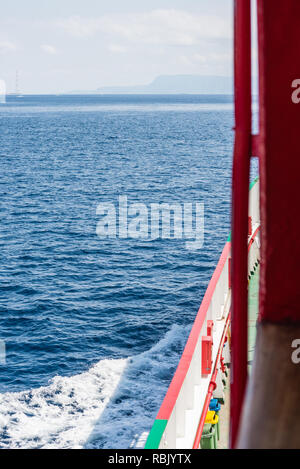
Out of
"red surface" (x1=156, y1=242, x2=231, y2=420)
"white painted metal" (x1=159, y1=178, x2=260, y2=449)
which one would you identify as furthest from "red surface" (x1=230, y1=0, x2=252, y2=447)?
"red surface" (x1=156, y1=242, x2=231, y2=420)

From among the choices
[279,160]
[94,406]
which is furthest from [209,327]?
[279,160]

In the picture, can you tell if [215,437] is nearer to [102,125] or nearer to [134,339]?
[134,339]

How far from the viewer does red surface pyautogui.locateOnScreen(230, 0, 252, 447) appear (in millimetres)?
2652

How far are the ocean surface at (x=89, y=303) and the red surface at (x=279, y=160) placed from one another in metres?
15.7

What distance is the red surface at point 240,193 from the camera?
104 inches

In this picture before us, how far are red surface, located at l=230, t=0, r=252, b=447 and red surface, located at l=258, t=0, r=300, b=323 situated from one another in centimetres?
18

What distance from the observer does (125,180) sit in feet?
235

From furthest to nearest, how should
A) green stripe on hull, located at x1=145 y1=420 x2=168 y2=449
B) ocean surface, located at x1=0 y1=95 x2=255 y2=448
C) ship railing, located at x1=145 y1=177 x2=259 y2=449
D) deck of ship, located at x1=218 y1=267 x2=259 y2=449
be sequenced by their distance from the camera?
ocean surface, located at x1=0 y1=95 x2=255 y2=448
deck of ship, located at x1=218 y1=267 x2=259 y2=449
ship railing, located at x1=145 y1=177 x2=259 y2=449
green stripe on hull, located at x1=145 y1=420 x2=168 y2=449

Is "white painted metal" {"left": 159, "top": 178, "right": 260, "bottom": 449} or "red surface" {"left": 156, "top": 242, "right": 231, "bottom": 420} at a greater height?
"red surface" {"left": 156, "top": 242, "right": 231, "bottom": 420}

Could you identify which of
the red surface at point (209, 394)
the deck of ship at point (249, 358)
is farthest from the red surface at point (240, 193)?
the red surface at point (209, 394)

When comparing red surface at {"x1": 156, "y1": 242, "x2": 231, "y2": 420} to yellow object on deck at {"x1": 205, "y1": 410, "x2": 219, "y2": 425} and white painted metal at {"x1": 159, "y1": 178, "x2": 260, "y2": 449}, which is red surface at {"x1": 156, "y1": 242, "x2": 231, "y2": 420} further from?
yellow object on deck at {"x1": 205, "y1": 410, "x2": 219, "y2": 425}

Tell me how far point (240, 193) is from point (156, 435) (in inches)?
232

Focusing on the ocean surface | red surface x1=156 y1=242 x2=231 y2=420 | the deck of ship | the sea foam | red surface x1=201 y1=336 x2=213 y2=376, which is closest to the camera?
red surface x1=156 y1=242 x2=231 y2=420

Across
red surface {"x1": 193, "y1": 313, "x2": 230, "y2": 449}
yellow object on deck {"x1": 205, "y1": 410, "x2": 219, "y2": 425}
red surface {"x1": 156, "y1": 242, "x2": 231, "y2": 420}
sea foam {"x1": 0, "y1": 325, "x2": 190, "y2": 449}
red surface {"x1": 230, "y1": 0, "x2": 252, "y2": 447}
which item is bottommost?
sea foam {"x1": 0, "y1": 325, "x2": 190, "y2": 449}
